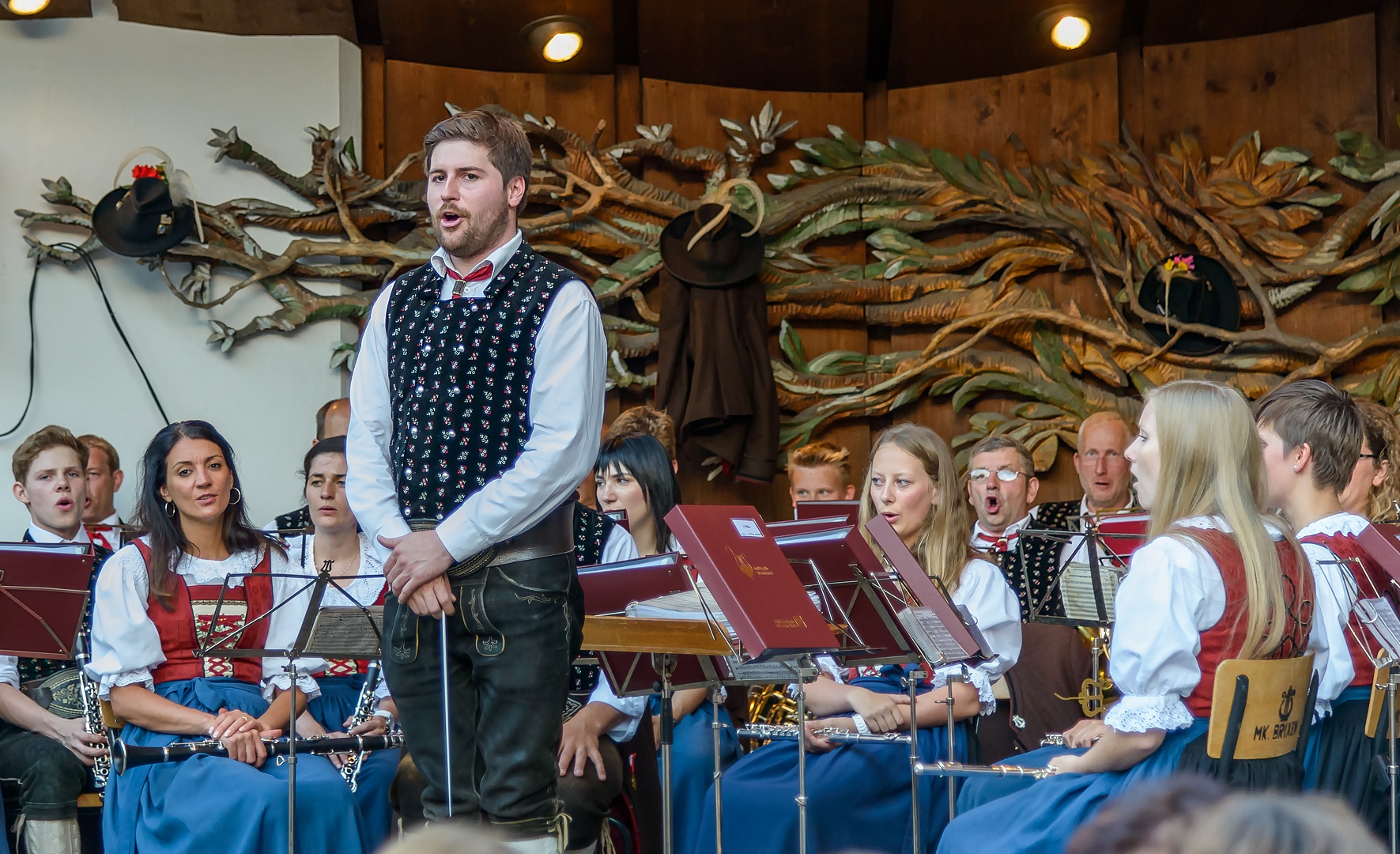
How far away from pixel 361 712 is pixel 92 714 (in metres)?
0.77

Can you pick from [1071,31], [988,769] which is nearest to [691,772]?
[988,769]

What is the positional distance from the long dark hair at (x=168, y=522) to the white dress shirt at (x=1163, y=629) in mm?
2247

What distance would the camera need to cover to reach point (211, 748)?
3.23 metres

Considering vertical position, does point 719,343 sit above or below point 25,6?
below

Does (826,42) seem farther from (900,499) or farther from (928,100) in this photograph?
(900,499)

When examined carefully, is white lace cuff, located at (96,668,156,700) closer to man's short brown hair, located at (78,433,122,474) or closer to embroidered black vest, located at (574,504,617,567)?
embroidered black vest, located at (574,504,617,567)

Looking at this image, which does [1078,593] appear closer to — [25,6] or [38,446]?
[38,446]

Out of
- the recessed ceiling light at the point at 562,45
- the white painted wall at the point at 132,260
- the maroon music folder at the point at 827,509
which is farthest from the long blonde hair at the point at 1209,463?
the white painted wall at the point at 132,260

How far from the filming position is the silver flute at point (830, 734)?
307 centimetres

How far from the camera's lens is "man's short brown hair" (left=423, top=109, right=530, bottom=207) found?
2432 mm

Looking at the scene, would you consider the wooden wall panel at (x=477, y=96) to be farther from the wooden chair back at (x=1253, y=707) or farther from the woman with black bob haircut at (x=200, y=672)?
the wooden chair back at (x=1253, y=707)

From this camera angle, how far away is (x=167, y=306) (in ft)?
17.6

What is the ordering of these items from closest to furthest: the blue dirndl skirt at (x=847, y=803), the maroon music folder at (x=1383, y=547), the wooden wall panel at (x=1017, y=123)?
the maroon music folder at (x=1383, y=547), the blue dirndl skirt at (x=847, y=803), the wooden wall panel at (x=1017, y=123)

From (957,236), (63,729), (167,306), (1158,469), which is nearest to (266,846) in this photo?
(63,729)
